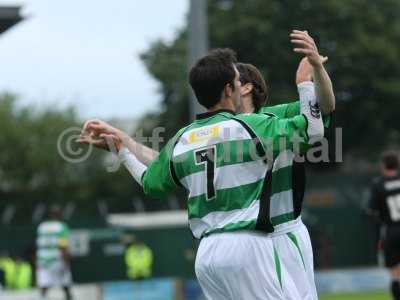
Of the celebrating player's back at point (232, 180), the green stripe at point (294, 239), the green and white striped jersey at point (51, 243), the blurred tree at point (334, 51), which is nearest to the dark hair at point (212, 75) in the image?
the celebrating player's back at point (232, 180)

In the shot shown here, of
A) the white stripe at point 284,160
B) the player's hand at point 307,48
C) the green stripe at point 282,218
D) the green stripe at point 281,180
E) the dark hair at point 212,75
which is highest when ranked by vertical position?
the player's hand at point 307,48

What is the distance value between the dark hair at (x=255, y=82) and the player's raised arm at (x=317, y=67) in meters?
0.69

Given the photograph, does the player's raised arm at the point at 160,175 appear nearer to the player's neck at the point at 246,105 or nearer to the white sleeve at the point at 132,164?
the white sleeve at the point at 132,164

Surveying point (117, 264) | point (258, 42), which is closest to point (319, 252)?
point (117, 264)

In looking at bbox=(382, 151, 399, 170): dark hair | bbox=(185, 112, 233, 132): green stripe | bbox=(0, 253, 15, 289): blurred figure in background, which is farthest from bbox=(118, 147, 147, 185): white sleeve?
bbox=(0, 253, 15, 289): blurred figure in background

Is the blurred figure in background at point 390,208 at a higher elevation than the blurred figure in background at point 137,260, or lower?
higher

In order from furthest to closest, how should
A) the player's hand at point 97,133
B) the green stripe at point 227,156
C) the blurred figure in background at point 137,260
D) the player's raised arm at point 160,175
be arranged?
the blurred figure in background at point 137,260
the player's hand at point 97,133
the player's raised arm at point 160,175
the green stripe at point 227,156

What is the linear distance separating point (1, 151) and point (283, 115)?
4715cm

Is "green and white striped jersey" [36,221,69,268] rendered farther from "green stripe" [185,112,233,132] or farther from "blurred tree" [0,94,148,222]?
"blurred tree" [0,94,148,222]

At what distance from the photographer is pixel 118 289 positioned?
19453mm

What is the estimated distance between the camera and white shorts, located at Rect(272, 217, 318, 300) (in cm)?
483

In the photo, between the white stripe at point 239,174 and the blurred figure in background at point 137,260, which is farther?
the blurred figure in background at point 137,260

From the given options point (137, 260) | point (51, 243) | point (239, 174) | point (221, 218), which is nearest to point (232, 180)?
point (239, 174)

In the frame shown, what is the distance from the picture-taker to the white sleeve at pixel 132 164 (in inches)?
208
